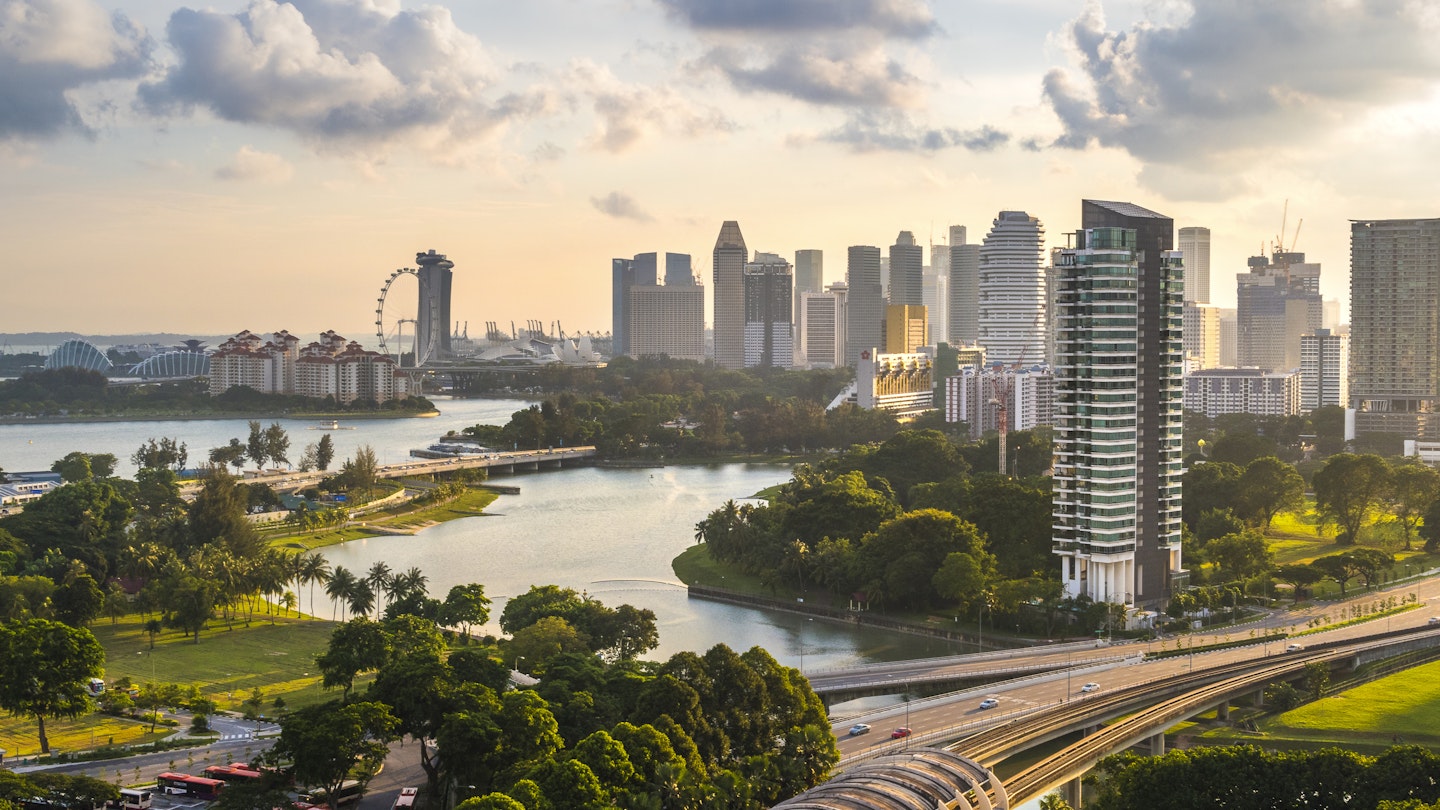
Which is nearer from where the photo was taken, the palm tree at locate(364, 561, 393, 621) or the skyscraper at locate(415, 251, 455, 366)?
the palm tree at locate(364, 561, 393, 621)

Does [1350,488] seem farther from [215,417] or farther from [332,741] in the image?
[215,417]

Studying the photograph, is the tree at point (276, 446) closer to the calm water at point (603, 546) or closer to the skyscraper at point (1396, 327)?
the calm water at point (603, 546)

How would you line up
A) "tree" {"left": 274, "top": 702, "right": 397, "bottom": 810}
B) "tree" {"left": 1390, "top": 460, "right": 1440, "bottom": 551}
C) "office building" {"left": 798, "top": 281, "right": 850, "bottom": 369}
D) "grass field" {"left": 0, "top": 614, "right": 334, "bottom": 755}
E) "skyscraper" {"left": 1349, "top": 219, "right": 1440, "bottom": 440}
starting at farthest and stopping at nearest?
"office building" {"left": 798, "top": 281, "right": 850, "bottom": 369}
"skyscraper" {"left": 1349, "top": 219, "right": 1440, "bottom": 440}
"tree" {"left": 1390, "top": 460, "right": 1440, "bottom": 551}
"grass field" {"left": 0, "top": 614, "right": 334, "bottom": 755}
"tree" {"left": 274, "top": 702, "right": 397, "bottom": 810}

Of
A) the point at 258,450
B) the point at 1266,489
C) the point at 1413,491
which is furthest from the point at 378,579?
the point at 1413,491

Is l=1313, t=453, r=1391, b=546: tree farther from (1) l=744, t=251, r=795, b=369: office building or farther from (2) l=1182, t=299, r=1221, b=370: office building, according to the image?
(1) l=744, t=251, r=795, b=369: office building

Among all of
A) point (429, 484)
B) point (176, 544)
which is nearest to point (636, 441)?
point (429, 484)

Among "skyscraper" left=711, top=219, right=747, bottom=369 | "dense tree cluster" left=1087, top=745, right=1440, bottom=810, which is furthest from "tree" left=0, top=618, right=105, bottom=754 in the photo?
"skyscraper" left=711, top=219, right=747, bottom=369

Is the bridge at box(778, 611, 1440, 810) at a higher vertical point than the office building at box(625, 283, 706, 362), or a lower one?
lower
